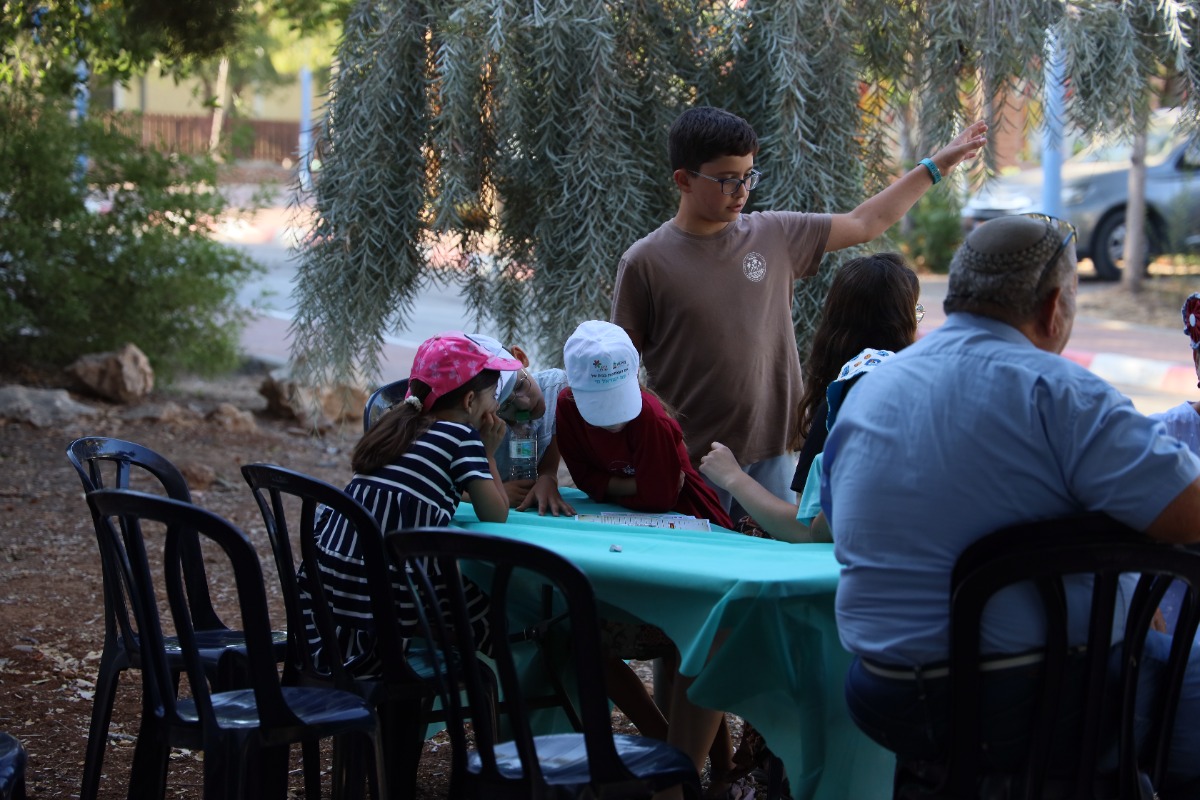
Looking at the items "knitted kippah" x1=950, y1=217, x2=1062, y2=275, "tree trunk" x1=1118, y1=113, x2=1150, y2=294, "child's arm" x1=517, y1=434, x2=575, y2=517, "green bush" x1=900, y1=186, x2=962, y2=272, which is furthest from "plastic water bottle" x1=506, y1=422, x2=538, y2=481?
"green bush" x1=900, y1=186, x2=962, y2=272

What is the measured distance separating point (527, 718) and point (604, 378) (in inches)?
39.8

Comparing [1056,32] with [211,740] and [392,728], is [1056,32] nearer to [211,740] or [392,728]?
[392,728]

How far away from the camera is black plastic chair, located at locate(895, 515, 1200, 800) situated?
81.9 inches

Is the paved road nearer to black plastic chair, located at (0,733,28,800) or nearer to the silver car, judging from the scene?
the silver car

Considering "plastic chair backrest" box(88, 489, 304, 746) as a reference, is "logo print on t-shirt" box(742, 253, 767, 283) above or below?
above

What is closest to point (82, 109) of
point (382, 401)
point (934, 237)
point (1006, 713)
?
point (382, 401)

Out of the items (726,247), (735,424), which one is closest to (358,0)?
(726,247)

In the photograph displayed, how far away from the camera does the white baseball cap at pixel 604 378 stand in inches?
125

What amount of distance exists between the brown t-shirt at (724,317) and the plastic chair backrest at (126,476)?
126cm

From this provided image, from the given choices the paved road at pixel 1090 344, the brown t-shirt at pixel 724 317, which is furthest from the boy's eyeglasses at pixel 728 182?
the paved road at pixel 1090 344

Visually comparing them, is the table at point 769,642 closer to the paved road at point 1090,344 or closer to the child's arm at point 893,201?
the child's arm at point 893,201

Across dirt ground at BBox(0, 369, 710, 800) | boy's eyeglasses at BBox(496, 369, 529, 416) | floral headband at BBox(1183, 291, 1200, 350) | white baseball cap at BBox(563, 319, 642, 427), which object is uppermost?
floral headband at BBox(1183, 291, 1200, 350)

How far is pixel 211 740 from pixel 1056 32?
3232 millimetres

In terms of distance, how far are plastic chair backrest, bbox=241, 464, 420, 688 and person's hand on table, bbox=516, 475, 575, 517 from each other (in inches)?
21.9
